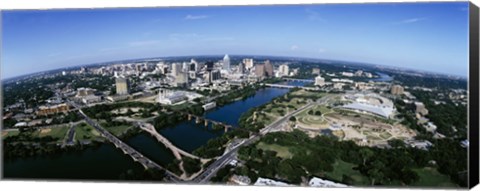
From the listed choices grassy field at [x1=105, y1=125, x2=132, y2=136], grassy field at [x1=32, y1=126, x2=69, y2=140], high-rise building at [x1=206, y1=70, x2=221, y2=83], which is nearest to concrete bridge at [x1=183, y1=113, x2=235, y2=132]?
high-rise building at [x1=206, y1=70, x2=221, y2=83]

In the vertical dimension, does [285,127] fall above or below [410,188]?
above


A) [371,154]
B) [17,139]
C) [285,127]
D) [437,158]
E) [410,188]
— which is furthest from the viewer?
[285,127]

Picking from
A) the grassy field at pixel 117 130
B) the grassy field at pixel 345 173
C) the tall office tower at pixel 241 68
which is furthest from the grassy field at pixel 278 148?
the grassy field at pixel 117 130

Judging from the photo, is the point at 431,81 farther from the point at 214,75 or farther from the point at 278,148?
Result: the point at 214,75

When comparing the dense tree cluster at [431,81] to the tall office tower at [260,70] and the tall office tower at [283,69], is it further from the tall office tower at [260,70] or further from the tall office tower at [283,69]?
the tall office tower at [260,70]

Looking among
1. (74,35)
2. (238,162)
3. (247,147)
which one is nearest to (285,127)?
(247,147)

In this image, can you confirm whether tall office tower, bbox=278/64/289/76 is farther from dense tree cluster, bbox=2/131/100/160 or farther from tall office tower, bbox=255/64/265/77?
dense tree cluster, bbox=2/131/100/160

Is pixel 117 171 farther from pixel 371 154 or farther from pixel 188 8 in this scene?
pixel 371 154
